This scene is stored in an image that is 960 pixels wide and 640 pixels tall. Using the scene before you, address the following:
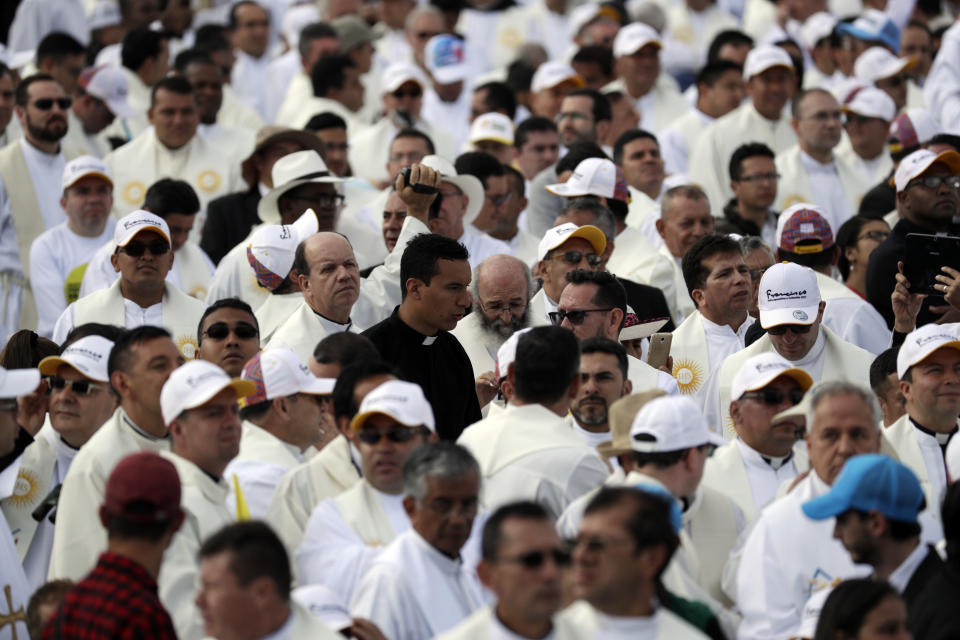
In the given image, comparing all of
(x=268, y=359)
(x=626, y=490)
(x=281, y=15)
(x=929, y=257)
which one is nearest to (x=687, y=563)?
(x=626, y=490)

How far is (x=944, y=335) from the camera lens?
25.2 ft

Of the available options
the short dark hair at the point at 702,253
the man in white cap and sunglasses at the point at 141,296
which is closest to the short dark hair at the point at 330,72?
the man in white cap and sunglasses at the point at 141,296

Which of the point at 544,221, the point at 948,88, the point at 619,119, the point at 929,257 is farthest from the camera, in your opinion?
the point at 948,88

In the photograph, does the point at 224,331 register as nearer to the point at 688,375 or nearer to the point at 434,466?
the point at 688,375

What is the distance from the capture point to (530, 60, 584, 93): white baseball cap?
47.0ft

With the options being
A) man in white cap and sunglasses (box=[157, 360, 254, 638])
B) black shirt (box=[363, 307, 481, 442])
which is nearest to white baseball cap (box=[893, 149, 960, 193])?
black shirt (box=[363, 307, 481, 442])

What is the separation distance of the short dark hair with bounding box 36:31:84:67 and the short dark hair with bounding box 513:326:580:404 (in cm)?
843

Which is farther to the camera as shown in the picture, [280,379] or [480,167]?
[480,167]

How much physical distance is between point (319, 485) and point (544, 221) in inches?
210

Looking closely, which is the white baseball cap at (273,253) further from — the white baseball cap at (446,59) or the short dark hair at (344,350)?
the white baseball cap at (446,59)

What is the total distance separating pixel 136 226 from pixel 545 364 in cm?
316

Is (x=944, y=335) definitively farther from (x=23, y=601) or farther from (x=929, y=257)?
(x=23, y=601)

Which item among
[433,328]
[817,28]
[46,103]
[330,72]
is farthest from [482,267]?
[817,28]

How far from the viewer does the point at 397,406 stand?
631cm
